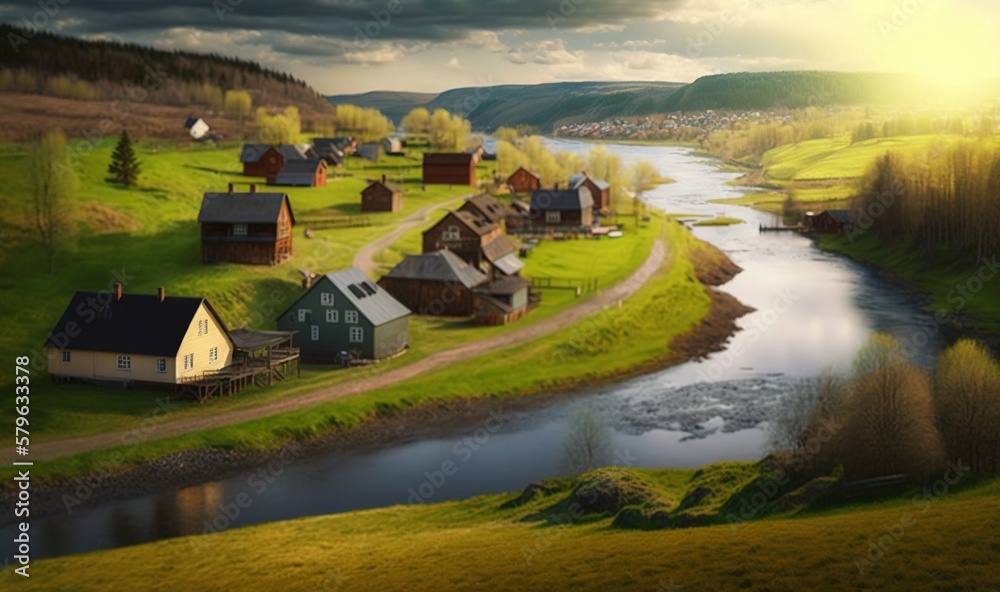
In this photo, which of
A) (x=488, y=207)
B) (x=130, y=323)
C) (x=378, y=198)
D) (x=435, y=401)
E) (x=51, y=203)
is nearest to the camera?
(x=130, y=323)

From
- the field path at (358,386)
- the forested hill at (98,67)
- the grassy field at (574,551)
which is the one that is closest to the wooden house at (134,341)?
the field path at (358,386)

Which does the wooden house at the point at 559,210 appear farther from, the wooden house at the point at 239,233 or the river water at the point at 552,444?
the wooden house at the point at 239,233

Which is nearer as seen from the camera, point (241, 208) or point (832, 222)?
point (241, 208)

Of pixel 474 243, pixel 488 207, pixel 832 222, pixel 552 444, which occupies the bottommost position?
pixel 552 444

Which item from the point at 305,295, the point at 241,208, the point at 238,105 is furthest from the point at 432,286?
the point at 238,105

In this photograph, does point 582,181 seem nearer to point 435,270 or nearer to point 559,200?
point 559,200

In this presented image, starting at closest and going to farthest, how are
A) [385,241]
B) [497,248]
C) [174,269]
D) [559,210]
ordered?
1. [174,269]
2. [497,248]
3. [385,241]
4. [559,210]
